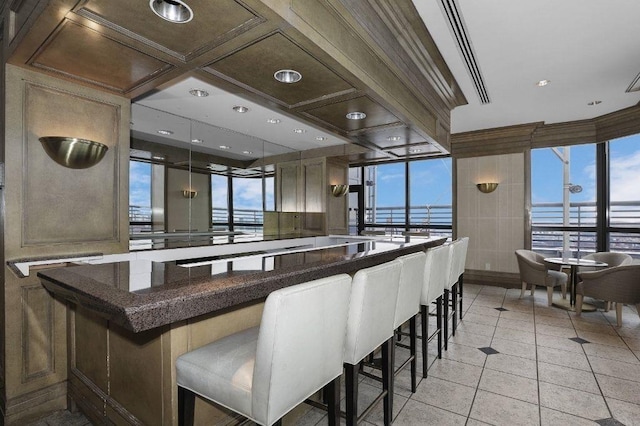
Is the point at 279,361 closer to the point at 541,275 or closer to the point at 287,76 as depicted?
the point at 287,76

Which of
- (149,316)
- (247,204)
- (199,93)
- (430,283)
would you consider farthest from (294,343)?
(247,204)

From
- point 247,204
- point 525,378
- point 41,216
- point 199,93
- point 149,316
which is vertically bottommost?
point 525,378

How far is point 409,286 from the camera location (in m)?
2.18

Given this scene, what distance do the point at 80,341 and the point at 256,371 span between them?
1691mm

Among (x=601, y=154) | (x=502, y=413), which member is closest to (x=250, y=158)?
(x=502, y=413)

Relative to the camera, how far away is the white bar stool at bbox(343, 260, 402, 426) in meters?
1.61

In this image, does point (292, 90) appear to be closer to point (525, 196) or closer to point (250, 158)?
point (250, 158)

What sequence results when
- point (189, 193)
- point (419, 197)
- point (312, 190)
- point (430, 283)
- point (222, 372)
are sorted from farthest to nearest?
point (419, 197) < point (312, 190) < point (189, 193) < point (430, 283) < point (222, 372)

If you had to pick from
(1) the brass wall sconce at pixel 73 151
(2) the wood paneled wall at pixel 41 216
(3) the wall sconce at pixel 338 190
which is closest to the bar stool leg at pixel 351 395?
(2) the wood paneled wall at pixel 41 216

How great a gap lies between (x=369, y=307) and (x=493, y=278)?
5564 millimetres

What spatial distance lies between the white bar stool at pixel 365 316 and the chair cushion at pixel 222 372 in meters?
0.48

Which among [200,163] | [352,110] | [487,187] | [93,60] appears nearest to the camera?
[93,60]

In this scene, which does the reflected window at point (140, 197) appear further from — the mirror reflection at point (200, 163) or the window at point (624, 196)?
the window at point (624, 196)

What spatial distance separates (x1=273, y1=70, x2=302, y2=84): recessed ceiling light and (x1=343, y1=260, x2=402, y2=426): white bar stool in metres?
1.47
